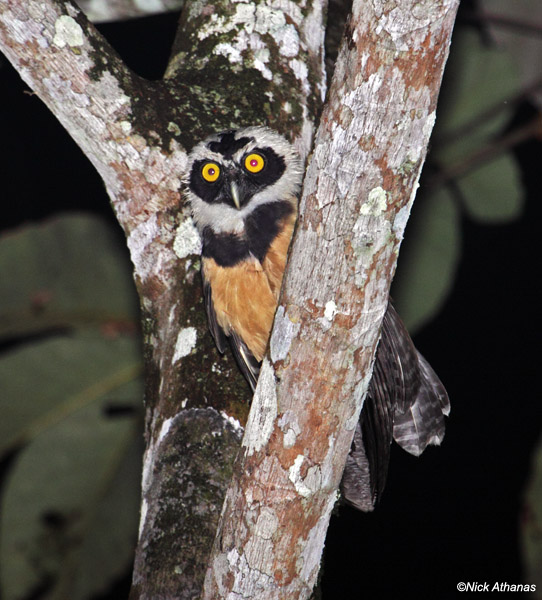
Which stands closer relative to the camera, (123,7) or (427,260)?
(123,7)

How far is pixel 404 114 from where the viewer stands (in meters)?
1.79

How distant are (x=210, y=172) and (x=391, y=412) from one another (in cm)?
129

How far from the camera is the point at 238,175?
3111 millimetres

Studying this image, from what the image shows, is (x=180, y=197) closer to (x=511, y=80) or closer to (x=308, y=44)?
(x=308, y=44)

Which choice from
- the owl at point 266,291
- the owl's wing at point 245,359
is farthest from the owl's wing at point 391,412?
the owl's wing at point 245,359

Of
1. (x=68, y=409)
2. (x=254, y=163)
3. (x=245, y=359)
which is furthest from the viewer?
(x=68, y=409)

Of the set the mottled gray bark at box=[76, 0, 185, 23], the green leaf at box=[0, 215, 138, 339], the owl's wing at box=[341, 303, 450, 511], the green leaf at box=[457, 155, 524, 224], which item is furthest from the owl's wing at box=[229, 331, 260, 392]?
the green leaf at box=[457, 155, 524, 224]

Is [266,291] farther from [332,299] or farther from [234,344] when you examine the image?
[332,299]

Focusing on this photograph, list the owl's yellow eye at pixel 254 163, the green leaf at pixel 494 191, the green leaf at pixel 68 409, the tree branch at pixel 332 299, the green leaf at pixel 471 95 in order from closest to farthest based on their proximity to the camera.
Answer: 1. the tree branch at pixel 332 299
2. the owl's yellow eye at pixel 254 163
3. the green leaf at pixel 68 409
4. the green leaf at pixel 494 191
5. the green leaf at pixel 471 95

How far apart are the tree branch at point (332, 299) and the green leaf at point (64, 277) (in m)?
2.54

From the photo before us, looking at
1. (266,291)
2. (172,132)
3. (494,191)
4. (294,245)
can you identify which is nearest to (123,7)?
(172,132)

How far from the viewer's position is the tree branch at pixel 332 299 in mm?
1776

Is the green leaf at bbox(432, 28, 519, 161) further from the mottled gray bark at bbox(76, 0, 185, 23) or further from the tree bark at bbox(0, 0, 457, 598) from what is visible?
the tree bark at bbox(0, 0, 457, 598)

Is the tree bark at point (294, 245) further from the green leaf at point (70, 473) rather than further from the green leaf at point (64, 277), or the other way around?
the green leaf at point (70, 473)
